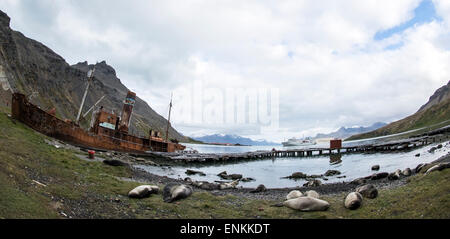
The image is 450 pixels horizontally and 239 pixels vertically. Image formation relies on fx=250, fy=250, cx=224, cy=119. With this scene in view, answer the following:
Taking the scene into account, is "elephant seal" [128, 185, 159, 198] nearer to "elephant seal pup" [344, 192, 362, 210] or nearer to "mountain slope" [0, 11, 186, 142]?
"elephant seal pup" [344, 192, 362, 210]

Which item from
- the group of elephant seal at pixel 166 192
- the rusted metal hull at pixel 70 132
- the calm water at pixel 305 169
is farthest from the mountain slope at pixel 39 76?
the group of elephant seal at pixel 166 192

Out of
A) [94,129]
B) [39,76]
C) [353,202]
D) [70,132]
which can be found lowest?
[353,202]

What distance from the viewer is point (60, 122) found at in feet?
138

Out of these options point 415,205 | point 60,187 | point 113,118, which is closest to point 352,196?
point 415,205

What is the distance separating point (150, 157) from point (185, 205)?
44009mm

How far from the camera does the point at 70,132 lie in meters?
43.3

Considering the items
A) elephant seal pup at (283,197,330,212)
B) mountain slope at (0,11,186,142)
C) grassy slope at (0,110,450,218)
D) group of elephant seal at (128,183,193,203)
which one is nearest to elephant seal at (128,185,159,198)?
group of elephant seal at (128,183,193,203)

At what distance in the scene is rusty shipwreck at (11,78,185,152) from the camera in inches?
1489

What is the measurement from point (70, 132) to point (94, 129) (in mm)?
8857

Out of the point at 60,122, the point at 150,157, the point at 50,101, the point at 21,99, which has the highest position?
the point at 50,101

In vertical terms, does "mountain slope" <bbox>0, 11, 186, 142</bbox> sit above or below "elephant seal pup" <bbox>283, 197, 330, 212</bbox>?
above

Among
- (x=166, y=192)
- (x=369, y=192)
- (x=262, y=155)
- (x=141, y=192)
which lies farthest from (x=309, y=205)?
(x=262, y=155)

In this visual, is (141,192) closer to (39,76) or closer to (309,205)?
(309,205)
